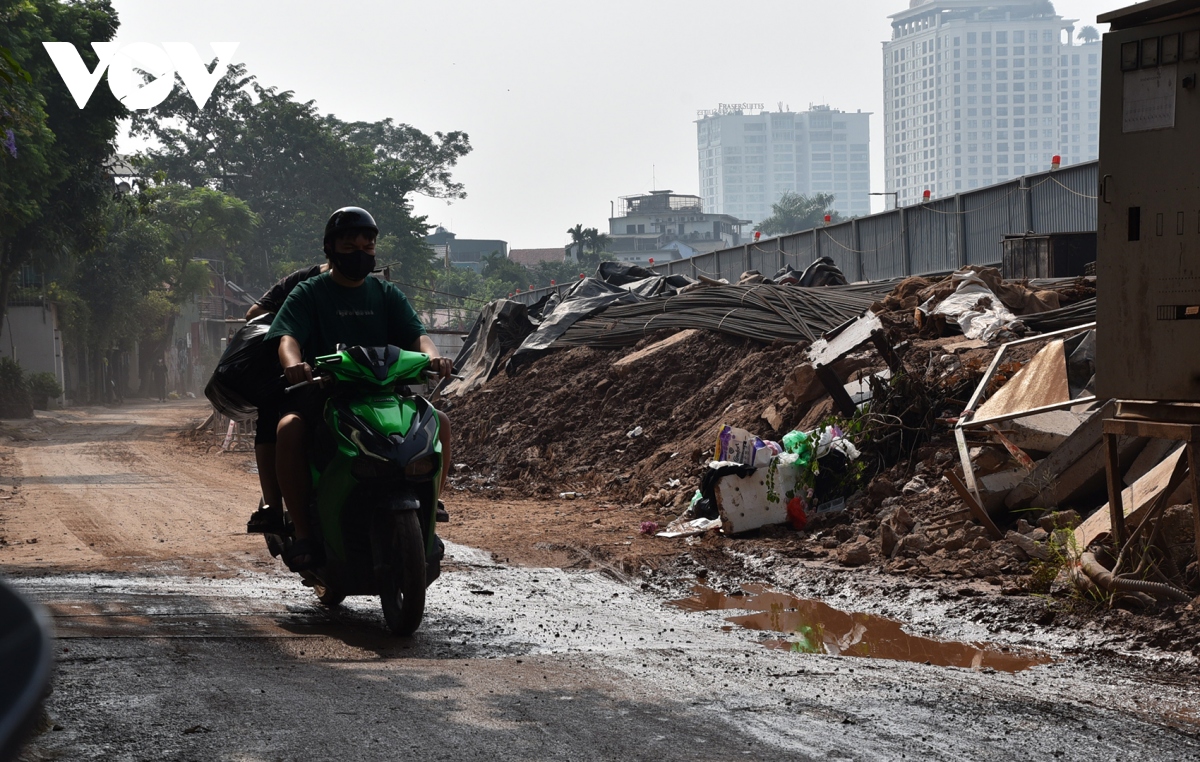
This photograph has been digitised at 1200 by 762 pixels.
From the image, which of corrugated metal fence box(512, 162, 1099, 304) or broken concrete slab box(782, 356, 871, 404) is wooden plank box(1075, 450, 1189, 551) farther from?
corrugated metal fence box(512, 162, 1099, 304)

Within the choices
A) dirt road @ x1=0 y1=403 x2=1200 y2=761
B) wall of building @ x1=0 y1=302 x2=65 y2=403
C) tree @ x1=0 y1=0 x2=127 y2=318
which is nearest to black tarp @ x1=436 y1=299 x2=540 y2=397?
tree @ x1=0 y1=0 x2=127 y2=318

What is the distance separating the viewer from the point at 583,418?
51.5 ft

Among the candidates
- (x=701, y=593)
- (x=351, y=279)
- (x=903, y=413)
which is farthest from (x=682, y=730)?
(x=903, y=413)

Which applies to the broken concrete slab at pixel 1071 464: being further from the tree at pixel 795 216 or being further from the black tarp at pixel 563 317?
the tree at pixel 795 216

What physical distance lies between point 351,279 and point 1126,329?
389cm

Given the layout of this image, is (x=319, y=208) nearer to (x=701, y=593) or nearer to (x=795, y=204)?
(x=701, y=593)

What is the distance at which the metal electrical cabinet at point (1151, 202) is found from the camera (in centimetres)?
540

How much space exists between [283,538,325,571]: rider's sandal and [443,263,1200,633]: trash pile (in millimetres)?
3822

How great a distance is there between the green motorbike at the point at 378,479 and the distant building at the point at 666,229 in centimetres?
9932

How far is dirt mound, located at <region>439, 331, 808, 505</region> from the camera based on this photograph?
41.2 ft

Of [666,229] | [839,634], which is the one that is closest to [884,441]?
[839,634]

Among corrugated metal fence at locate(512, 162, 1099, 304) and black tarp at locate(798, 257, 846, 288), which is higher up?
corrugated metal fence at locate(512, 162, 1099, 304)

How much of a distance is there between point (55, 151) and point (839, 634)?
2495cm

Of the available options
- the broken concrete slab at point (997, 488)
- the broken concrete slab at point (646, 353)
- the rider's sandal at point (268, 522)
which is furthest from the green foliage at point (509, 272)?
the rider's sandal at point (268, 522)
